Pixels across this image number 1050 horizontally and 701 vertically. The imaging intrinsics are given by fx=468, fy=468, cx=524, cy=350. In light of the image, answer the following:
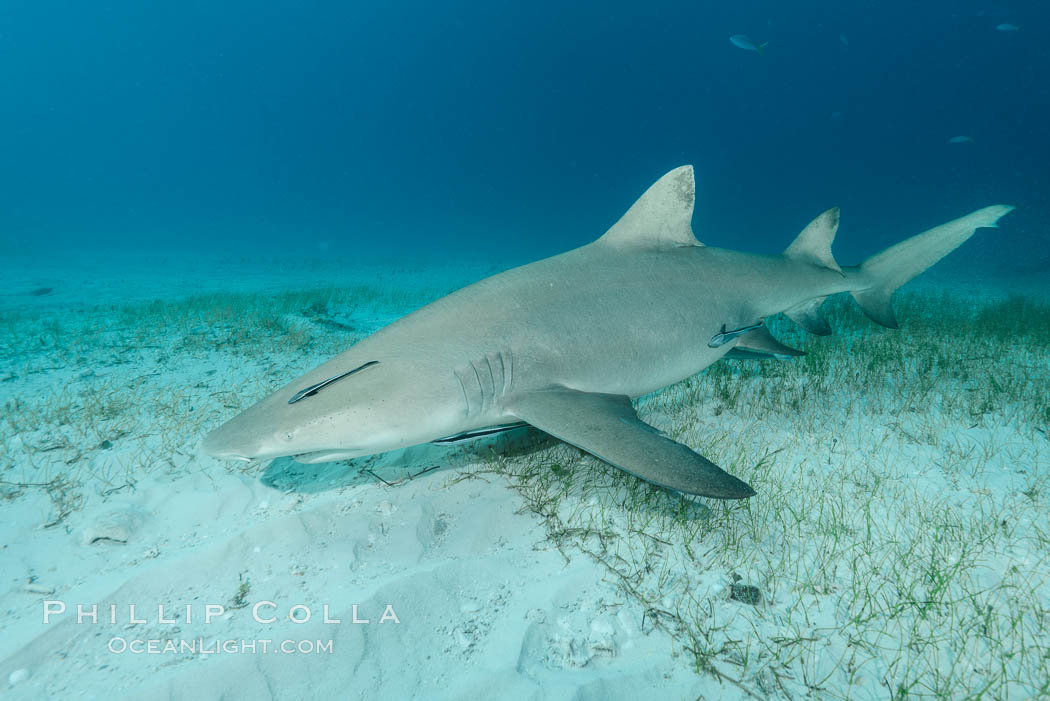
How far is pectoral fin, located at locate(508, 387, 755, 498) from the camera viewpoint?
2.12 metres

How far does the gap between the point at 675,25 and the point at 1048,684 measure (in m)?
181

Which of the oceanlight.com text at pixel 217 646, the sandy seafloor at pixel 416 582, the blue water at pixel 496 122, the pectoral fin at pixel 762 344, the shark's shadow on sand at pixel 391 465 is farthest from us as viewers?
the blue water at pixel 496 122

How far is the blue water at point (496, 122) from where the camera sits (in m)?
70.2

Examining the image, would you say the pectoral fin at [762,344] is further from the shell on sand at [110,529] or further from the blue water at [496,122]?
the blue water at [496,122]

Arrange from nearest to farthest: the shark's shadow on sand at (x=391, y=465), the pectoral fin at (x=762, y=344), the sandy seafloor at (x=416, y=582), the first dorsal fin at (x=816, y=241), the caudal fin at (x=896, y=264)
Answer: the sandy seafloor at (x=416, y=582) → the shark's shadow on sand at (x=391, y=465) → the pectoral fin at (x=762, y=344) → the first dorsal fin at (x=816, y=241) → the caudal fin at (x=896, y=264)

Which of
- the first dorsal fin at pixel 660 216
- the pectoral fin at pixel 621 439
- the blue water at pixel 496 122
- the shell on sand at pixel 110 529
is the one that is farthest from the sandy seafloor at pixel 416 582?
the blue water at pixel 496 122

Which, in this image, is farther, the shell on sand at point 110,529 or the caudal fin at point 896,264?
the caudal fin at point 896,264

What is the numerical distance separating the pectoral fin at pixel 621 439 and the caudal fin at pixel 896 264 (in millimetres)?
4467

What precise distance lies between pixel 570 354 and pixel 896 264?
4.99m

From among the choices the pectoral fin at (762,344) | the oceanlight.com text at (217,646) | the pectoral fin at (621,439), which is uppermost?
the pectoral fin at (762,344)

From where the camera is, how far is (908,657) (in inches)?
76.2

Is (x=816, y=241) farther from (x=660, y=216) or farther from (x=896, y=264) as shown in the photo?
(x=660, y=216)

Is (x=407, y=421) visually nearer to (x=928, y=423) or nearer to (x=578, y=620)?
(x=578, y=620)

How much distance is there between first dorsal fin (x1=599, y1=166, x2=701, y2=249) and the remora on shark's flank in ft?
0.04
